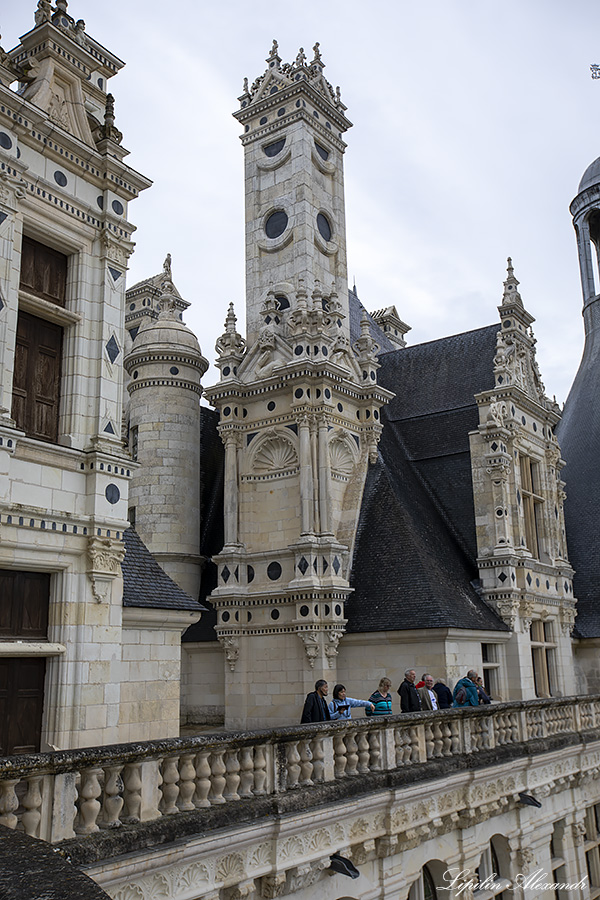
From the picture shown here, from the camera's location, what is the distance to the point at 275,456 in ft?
64.0

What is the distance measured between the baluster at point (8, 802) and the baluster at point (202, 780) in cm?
187

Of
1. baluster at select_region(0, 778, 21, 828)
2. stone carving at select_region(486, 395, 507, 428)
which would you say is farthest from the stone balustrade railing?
stone carving at select_region(486, 395, 507, 428)

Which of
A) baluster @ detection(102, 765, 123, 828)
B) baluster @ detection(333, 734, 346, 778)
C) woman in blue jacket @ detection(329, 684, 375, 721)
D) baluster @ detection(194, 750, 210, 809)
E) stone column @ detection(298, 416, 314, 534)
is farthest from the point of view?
stone column @ detection(298, 416, 314, 534)

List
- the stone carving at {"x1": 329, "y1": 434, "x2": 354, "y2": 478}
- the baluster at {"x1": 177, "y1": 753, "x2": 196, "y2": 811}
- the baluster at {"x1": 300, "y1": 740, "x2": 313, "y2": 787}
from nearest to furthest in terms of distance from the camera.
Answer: the baluster at {"x1": 177, "y1": 753, "x2": 196, "y2": 811} → the baluster at {"x1": 300, "y1": 740, "x2": 313, "y2": 787} → the stone carving at {"x1": 329, "y1": 434, "x2": 354, "y2": 478}

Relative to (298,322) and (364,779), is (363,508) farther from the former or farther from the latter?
(364,779)

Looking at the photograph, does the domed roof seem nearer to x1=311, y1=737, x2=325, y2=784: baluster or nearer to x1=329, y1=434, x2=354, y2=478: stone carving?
x1=329, y1=434, x2=354, y2=478: stone carving

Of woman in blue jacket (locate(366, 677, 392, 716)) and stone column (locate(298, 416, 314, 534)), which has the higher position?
stone column (locate(298, 416, 314, 534))

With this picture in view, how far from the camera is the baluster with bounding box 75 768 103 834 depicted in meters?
5.96

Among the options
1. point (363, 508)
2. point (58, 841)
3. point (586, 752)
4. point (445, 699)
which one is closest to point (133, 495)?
point (363, 508)

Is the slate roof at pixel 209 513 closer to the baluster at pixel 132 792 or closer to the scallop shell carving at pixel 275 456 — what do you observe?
the scallop shell carving at pixel 275 456

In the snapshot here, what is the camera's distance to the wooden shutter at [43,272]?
10.7 metres

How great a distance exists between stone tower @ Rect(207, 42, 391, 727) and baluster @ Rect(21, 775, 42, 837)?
39.1ft

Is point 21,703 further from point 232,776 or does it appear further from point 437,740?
point 437,740

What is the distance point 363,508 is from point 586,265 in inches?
821
